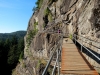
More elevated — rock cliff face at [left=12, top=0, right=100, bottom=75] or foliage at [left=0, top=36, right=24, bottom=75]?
rock cliff face at [left=12, top=0, right=100, bottom=75]

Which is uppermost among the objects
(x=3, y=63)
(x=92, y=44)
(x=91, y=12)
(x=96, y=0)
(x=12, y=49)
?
(x=96, y=0)

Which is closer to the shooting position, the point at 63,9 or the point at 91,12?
the point at 91,12

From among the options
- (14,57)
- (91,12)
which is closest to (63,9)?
(91,12)

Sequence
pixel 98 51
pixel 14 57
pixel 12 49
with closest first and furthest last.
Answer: pixel 98 51 < pixel 14 57 < pixel 12 49

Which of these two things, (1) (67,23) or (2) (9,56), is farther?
(2) (9,56)

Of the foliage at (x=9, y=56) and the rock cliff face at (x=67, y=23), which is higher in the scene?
the rock cliff face at (x=67, y=23)

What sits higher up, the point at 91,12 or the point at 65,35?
the point at 91,12

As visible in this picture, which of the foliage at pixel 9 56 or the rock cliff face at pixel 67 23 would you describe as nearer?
the rock cliff face at pixel 67 23

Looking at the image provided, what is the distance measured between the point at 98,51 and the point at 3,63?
185 feet

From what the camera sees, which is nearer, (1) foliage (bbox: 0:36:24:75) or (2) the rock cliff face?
(2) the rock cliff face

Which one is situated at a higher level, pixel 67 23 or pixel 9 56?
pixel 67 23

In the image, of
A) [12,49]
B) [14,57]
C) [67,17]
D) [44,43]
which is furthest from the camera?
[12,49]

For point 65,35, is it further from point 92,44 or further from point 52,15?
point 92,44

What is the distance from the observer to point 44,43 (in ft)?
88.2
